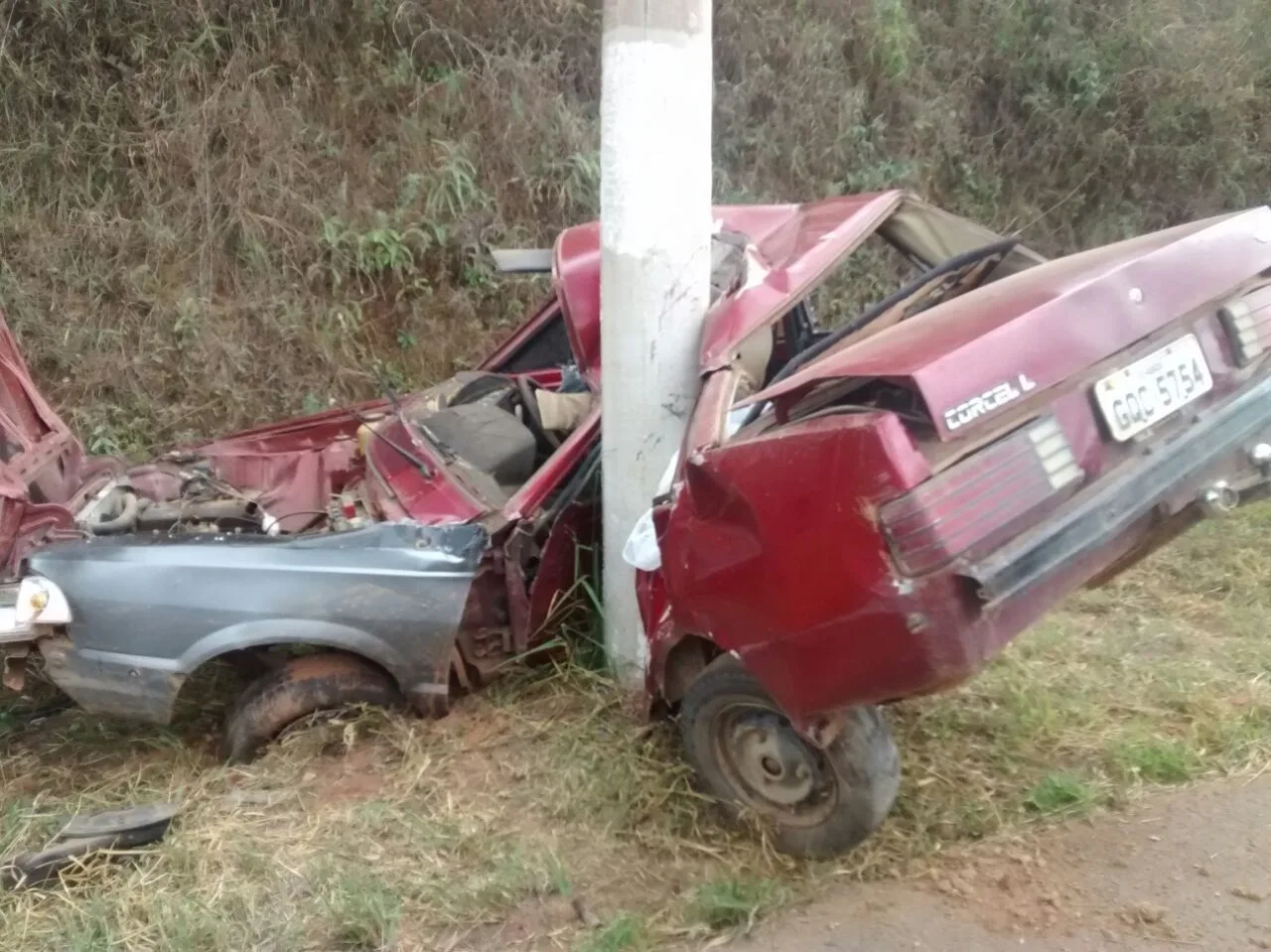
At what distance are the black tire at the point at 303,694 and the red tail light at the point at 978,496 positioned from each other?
1999mm

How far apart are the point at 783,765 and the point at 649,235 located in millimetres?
1661

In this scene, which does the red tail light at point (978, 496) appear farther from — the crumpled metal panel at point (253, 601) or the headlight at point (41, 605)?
the headlight at point (41, 605)

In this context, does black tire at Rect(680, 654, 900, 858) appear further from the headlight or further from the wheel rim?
the headlight

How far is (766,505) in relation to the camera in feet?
7.89

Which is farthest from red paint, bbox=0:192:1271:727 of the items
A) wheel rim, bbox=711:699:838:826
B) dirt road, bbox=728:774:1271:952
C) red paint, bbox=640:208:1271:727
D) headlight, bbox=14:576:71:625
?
headlight, bbox=14:576:71:625

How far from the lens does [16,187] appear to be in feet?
21.0

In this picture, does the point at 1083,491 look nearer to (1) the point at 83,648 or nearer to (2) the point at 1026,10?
(1) the point at 83,648

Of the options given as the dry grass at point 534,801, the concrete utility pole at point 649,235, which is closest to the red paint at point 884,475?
the concrete utility pole at point 649,235

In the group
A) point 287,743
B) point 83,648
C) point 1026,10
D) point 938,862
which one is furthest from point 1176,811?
point 1026,10

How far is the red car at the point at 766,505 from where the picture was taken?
2.26 m

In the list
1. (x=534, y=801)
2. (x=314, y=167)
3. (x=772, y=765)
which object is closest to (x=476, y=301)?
(x=314, y=167)

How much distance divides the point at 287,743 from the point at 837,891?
1805 mm

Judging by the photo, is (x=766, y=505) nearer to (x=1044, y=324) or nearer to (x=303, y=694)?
(x=1044, y=324)

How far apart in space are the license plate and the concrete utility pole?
1.44 metres
